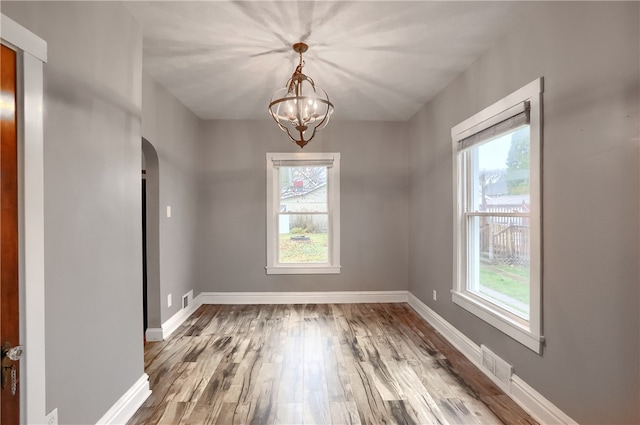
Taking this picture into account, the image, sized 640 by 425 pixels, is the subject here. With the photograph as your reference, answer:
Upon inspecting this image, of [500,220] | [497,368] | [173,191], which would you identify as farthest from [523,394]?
[173,191]

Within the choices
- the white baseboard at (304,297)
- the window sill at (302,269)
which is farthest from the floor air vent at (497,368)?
the window sill at (302,269)

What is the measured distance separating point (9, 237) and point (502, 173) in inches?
117

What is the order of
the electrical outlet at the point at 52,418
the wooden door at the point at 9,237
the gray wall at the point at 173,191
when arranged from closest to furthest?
the wooden door at the point at 9,237, the electrical outlet at the point at 52,418, the gray wall at the point at 173,191

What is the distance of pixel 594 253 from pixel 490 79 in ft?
5.17

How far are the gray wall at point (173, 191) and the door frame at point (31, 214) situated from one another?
1.66 metres

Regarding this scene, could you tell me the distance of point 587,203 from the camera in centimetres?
170

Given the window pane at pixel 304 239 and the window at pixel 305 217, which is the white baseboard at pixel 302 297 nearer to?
the window at pixel 305 217

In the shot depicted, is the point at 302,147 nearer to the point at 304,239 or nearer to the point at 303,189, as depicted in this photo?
the point at 303,189

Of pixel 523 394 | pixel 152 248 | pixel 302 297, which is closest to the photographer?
pixel 523 394

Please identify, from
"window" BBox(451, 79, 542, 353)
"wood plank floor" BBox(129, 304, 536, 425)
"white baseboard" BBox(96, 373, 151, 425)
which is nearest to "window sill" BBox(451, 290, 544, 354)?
"window" BBox(451, 79, 542, 353)

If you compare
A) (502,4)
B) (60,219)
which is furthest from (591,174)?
(60,219)

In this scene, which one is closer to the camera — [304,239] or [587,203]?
[587,203]

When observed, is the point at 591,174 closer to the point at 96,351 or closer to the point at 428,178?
the point at 428,178

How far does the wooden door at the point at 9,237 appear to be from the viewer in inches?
48.7
